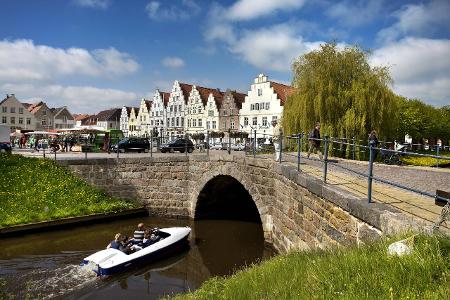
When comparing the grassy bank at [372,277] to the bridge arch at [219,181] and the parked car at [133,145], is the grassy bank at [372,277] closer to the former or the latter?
the bridge arch at [219,181]

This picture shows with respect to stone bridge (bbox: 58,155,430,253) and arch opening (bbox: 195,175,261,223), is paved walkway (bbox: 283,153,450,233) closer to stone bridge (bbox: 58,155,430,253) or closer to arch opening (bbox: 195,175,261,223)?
stone bridge (bbox: 58,155,430,253)

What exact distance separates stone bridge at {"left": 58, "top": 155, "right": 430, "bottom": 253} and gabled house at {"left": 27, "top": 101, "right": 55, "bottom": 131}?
73.6 m

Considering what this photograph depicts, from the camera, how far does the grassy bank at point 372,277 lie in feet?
11.3

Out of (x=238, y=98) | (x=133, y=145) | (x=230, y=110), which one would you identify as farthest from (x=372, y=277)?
(x=238, y=98)

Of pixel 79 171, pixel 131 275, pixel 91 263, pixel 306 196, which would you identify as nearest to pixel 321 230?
pixel 306 196

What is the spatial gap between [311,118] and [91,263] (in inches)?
620

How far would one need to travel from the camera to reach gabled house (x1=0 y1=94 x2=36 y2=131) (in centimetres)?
7644

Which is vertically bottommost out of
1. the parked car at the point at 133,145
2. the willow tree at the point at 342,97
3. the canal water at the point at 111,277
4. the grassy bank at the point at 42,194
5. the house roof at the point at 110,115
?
the canal water at the point at 111,277

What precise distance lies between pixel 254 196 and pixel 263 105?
3995 cm

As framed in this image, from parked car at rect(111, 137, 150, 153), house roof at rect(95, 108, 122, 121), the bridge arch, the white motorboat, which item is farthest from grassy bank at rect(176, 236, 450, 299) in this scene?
house roof at rect(95, 108, 122, 121)

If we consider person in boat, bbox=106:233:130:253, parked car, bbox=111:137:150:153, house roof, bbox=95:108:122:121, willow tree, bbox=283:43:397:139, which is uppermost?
house roof, bbox=95:108:122:121

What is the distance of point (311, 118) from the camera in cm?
2334

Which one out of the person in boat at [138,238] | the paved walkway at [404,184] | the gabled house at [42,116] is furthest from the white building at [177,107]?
the paved walkway at [404,184]

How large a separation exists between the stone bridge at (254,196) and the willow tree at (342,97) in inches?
259
